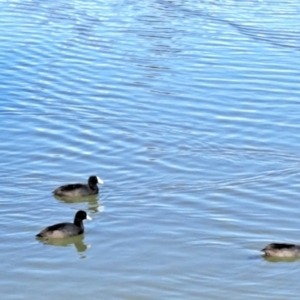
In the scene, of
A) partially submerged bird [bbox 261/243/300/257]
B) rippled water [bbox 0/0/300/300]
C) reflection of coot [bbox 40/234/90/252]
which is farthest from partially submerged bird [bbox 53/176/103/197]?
partially submerged bird [bbox 261/243/300/257]

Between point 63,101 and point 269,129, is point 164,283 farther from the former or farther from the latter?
point 63,101

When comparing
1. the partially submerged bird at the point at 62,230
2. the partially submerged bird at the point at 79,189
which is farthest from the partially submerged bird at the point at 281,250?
the partially submerged bird at the point at 79,189

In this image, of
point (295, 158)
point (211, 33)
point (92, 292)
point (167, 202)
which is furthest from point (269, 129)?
point (211, 33)

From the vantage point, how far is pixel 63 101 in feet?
65.3

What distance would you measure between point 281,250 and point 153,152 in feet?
16.4

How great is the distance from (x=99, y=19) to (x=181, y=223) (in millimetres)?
16070

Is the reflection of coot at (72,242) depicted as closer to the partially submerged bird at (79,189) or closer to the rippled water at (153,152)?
the rippled water at (153,152)

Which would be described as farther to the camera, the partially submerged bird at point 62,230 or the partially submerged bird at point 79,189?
the partially submerged bird at point 79,189

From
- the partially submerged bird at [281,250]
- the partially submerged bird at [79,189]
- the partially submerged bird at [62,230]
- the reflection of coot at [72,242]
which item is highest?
the partially submerged bird at [79,189]

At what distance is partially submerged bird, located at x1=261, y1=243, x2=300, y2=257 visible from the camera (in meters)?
11.8

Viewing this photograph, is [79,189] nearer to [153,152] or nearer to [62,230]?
[62,230]

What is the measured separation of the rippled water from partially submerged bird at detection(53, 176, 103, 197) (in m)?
0.14

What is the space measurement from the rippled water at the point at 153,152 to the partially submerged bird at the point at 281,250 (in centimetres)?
14

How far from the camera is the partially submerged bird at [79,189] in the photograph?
46.7ft
